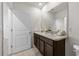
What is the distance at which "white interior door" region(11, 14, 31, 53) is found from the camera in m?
1.46

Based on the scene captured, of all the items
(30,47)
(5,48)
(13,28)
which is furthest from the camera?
(30,47)

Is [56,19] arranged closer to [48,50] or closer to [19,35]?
[48,50]

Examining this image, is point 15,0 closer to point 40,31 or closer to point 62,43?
point 40,31

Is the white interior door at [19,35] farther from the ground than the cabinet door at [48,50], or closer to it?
farther from the ground

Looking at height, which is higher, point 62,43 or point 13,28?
point 13,28

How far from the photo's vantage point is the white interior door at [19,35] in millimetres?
1456

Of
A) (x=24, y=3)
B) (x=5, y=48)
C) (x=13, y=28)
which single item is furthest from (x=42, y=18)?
(x=5, y=48)

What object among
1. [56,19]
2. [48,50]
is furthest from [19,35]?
[56,19]

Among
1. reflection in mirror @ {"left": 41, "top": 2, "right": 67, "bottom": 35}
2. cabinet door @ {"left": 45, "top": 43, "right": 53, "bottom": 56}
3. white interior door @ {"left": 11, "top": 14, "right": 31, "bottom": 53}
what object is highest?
reflection in mirror @ {"left": 41, "top": 2, "right": 67, "bottom": 35}

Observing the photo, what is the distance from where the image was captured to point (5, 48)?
134 cm

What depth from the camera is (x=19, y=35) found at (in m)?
1.47

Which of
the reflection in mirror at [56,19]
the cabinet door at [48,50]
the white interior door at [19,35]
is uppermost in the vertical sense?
the reflection in mirror at [56,19]

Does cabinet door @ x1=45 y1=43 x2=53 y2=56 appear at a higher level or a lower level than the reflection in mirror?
lower

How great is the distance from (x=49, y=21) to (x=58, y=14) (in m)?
0.20
